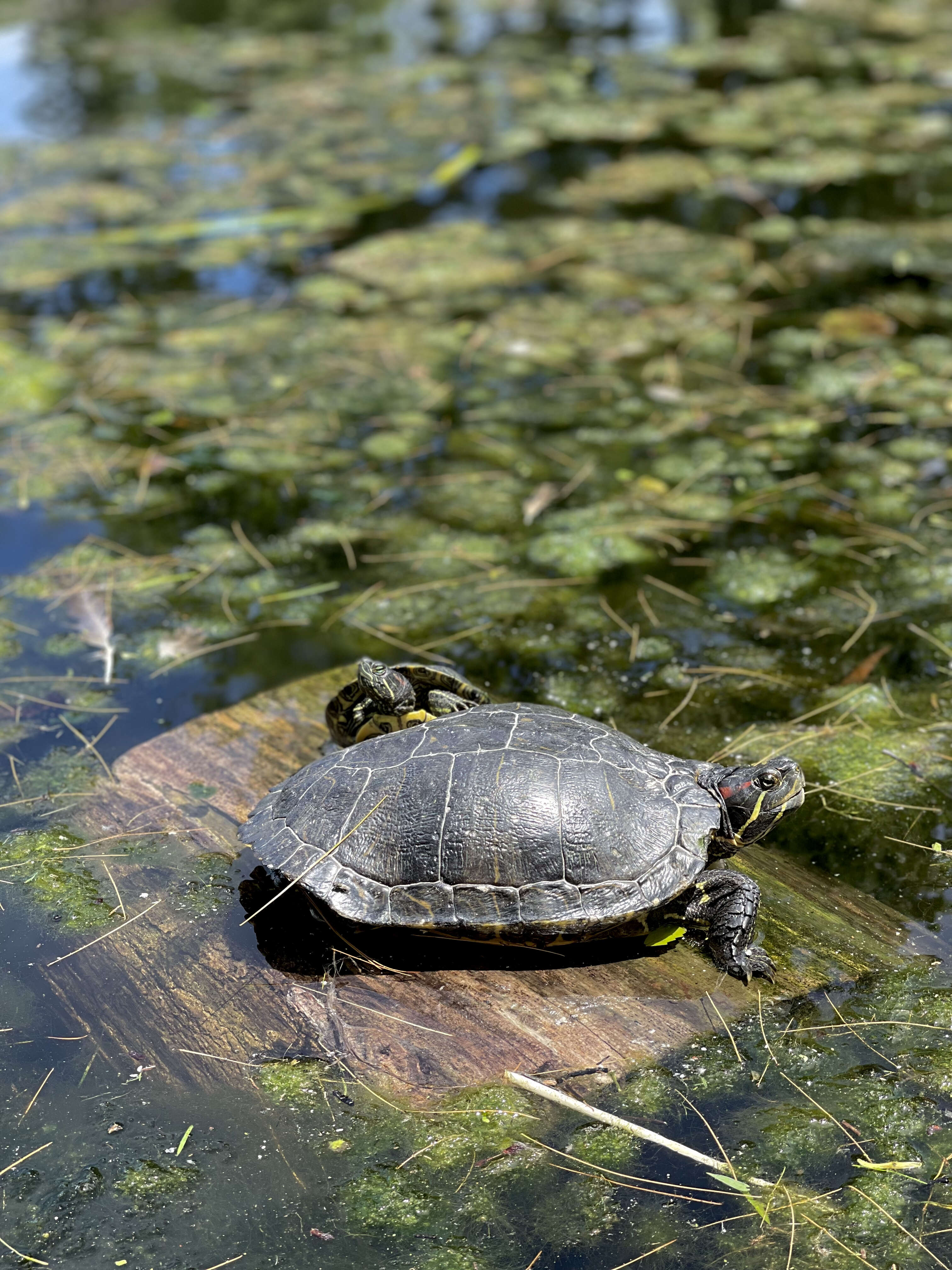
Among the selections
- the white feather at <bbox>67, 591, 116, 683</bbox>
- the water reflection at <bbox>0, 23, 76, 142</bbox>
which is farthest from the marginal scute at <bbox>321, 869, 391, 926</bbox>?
the water reflection at <bbox>0, 23, 76, 142</bbox>

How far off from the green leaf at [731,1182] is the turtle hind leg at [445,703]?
1.35 m

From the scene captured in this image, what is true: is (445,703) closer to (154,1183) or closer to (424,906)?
(424,906)

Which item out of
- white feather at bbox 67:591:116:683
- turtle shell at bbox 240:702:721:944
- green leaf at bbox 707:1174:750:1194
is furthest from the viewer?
white feather at bbox 67:591:116:683

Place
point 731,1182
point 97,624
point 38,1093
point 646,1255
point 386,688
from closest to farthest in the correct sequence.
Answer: point 646,1255
point 731,1182
point 38,1093
point 386,688
point 97,624

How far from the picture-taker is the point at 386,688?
3.11 m

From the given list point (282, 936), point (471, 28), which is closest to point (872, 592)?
point (282, 936)

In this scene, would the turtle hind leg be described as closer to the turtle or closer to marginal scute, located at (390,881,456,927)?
the turtle

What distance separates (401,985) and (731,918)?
2.51ft

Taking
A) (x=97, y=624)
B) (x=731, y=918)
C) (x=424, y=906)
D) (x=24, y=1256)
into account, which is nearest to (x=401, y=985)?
(x=424, y=906)

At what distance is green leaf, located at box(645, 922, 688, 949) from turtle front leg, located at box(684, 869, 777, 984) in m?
0.04

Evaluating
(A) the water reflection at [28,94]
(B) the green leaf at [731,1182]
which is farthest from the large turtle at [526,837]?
(A) the water reflection at [28,94]

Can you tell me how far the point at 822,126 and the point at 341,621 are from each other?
20.1ft

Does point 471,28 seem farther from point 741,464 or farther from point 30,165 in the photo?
point 741,464

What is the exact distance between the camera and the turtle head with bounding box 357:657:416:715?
311 centimetres
